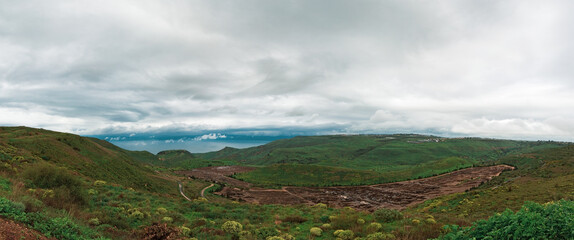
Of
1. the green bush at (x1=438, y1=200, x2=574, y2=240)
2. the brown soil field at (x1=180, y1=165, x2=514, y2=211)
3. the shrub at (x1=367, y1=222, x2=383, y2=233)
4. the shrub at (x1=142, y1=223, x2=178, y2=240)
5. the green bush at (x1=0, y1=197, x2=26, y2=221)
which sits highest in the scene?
the green bush at (x1=438, y1=200, x2=574, y2=240)

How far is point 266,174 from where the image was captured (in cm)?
10212

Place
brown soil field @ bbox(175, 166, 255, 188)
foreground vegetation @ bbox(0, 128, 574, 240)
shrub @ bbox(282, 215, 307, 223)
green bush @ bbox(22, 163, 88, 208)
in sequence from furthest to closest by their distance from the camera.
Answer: brown soil field @ bbox(175, 166, 255, 188) → shrub @ bbox(282, 215, 307, 223) → green bush @ bbox(22, 163, 88, 208) → foreground vegetation @ bbox(0, 128, 574, 240)

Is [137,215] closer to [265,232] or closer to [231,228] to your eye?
[231,228]

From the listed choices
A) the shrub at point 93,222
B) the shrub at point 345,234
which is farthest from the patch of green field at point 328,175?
the shrub at point 93,222

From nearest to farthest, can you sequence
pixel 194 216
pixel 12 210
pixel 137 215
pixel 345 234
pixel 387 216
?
1. pixel 12 210
2. pixel 345 234
3. pixel 137 215
4. pixel 387 216
5. pixel 194 216

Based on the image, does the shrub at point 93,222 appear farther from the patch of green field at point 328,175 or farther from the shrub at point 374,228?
the patch of green field at point 328,175

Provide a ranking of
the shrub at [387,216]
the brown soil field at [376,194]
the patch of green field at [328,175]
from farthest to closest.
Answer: the patch of green field at [328,175], the brown soil field at [376,194], the shrub at [387,216]

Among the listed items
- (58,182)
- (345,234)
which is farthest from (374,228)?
(58,182)

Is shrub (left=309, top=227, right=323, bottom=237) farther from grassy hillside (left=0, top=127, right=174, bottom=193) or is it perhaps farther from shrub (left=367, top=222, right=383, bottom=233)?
grassy hillside (left=0, top=127, right=174, bottom=193)

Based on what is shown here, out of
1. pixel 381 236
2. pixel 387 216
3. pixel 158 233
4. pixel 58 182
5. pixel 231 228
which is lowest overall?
pixel 231 228

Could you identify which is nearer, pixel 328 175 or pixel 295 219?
pixel 295 219

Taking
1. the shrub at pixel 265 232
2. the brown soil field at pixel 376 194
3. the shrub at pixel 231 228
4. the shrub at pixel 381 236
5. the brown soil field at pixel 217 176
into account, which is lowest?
the brown soil field at pixel 217 176

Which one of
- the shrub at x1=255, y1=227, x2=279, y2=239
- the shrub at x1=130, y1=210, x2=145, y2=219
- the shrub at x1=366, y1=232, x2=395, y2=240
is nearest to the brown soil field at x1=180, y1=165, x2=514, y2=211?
the shrub at x1=255, y1=227, x2=279, y2=239

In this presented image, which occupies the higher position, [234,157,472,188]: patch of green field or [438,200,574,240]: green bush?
[438,200,574,240]: green bush
